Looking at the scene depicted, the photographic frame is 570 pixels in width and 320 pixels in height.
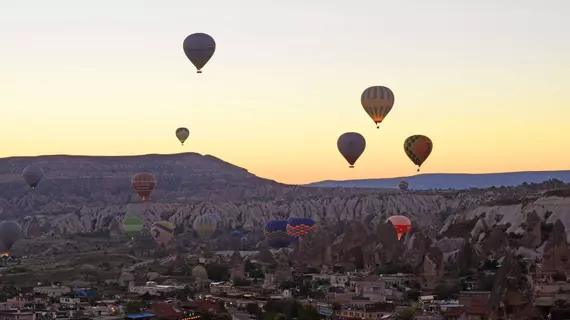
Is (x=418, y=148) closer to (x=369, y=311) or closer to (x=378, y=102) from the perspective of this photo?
(x=378, y=102)

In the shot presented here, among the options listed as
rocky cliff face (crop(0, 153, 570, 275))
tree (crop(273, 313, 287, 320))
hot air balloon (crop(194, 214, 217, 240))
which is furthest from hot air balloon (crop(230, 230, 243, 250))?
tree (crop(273, 313, 287, 320))

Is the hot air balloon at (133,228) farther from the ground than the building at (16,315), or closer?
farther from the ground

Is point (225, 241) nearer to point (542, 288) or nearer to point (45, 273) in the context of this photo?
point (45, 273)

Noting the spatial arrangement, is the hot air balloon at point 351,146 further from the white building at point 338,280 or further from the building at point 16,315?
the building at point 16,315

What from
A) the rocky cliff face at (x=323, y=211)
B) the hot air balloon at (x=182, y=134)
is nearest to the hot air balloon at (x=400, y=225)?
the rocky cliff face at (x=323, y=211)

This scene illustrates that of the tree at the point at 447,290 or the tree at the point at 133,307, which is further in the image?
the tree at the point at 447,290

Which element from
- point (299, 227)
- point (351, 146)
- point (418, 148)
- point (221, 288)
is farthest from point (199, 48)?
point (299, 227)

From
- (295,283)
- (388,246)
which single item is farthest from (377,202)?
(295,283)


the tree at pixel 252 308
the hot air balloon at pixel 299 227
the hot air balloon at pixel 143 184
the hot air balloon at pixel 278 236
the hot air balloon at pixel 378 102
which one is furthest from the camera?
the hot air balloon at pixel 143 184
